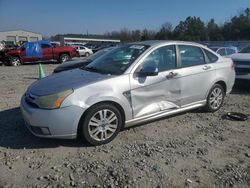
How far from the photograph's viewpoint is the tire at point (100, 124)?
4430 millimetres

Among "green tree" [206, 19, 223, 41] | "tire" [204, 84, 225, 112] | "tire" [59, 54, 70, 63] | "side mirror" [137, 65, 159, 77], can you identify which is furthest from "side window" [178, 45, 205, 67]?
"green tree" [206, 19, 223, 41]

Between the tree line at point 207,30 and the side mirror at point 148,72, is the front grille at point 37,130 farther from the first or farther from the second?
the tree line at point 207,30

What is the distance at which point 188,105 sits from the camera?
5.76 meters

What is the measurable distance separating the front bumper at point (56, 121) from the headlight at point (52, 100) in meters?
Answer: 0.07

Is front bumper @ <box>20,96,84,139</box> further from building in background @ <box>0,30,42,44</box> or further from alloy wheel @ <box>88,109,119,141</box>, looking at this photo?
building in background @ <box>0,30,42,44</box>

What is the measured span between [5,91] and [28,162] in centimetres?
565

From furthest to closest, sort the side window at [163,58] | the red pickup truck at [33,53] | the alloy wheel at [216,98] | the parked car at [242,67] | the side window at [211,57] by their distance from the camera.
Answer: the red pickup truck at [33,53], the parked car at [242,67], the alloy wheel at [216,98], the side window at [211,57], the side window at [163,58]

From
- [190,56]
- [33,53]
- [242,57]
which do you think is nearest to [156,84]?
[190,56]

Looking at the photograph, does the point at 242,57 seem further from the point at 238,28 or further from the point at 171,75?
the point at 238,28

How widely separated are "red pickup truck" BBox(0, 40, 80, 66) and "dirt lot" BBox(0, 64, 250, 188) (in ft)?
53.4

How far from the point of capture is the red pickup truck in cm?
2073

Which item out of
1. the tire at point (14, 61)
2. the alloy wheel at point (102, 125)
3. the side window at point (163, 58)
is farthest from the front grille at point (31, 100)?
the tire at point (14, 61)

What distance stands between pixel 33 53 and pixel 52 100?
59.5 feet

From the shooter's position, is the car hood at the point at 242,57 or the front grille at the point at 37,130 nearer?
the front grille at the point at 37,130
